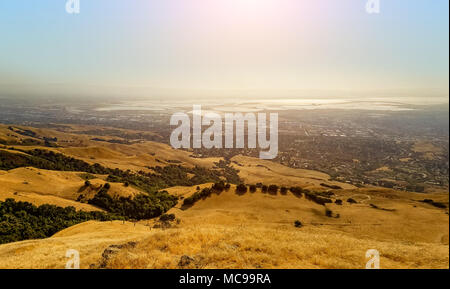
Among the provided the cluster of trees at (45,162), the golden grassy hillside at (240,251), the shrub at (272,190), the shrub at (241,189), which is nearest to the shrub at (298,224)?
the golden grassy hillside at (240,251)

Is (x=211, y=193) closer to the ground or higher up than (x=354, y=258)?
closer to the ground

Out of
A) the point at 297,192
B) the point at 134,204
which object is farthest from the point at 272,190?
the point at 134,204

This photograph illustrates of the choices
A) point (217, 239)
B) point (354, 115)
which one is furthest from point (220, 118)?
point (217, 239)

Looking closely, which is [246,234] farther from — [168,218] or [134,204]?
[134,204]

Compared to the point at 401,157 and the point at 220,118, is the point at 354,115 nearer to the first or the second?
the point at 401,157

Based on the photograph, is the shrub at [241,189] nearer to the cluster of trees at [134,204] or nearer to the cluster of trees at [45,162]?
the cluster of trees at [134,204]

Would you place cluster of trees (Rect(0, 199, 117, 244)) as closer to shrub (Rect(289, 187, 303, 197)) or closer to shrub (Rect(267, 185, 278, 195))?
shrub (Rect(267, 185, 278, 195))

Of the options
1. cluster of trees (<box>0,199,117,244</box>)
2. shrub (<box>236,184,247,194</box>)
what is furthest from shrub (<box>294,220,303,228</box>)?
cluster of trees (<box>0,199,117,244</box>)
